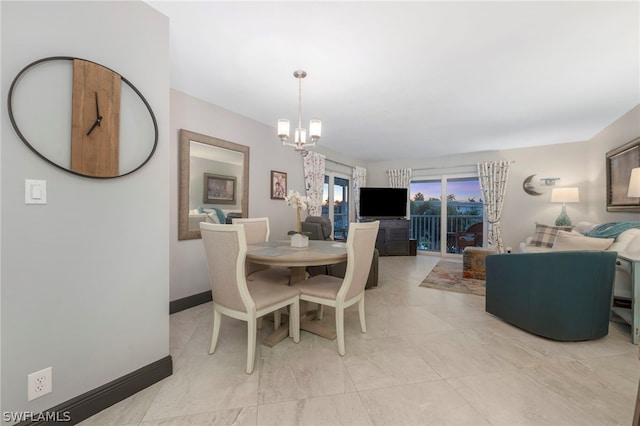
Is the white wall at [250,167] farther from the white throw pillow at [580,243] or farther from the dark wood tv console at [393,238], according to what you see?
the white throw pillow at [580,243]

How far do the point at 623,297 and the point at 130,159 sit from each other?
14.0ft

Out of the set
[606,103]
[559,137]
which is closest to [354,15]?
[606,103]

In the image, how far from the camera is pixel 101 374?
1384 mm

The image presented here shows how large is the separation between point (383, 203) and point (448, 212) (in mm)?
1554

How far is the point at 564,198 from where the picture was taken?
4.45 m

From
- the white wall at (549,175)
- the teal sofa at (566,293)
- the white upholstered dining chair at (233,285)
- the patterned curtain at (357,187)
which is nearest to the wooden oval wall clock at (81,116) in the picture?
the white upholstered dining chair at (233,285)

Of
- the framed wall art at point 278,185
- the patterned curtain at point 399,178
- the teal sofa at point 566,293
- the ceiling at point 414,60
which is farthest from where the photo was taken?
the patterned curtain at point 399,178

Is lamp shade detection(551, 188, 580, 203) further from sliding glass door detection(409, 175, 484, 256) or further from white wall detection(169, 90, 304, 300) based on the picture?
white wall detection(169, 90, 304, 300)

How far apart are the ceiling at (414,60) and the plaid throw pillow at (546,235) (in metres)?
1.64

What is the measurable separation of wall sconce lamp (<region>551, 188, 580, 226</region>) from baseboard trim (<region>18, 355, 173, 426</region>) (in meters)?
6.01

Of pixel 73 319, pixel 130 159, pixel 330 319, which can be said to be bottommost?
pixel 330 319

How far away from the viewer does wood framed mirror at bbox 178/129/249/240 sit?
2.83 meters

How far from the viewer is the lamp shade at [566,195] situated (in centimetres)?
440

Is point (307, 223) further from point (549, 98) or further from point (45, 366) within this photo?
point (549, 98)
